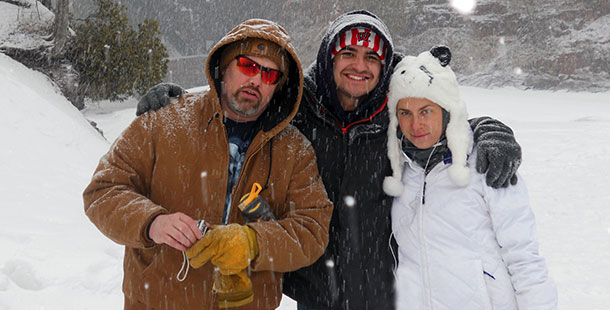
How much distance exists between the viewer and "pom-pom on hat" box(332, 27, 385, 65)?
2.93 meters

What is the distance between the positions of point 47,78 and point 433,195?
38.9ft

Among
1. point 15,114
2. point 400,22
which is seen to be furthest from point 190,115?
point 400,22

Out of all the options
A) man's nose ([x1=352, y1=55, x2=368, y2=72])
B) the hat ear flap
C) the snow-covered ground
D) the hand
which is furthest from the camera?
the snow-covered ground

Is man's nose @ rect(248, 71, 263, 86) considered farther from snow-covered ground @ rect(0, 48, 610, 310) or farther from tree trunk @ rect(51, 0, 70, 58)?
tree trunk @ rect(51, 0, 70, 58)

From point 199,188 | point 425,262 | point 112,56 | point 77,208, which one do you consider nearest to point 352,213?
point 425,262

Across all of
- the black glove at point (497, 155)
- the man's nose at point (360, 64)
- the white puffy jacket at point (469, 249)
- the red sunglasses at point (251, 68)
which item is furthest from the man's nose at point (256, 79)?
Result: the black glove at point (497, 155)

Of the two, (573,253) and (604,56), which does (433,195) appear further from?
(604,56)

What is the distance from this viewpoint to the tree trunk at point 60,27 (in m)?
11.9

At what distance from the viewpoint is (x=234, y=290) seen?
2053mm

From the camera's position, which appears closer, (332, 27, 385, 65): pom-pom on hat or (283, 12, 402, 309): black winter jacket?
(283, 12, 402, 309): black winter jacket

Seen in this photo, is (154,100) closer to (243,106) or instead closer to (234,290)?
(243,106)

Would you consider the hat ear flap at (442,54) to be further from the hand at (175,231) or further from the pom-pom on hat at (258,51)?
the hand at (175,231)

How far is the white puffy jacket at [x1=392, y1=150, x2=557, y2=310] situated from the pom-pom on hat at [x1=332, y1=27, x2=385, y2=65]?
90cm

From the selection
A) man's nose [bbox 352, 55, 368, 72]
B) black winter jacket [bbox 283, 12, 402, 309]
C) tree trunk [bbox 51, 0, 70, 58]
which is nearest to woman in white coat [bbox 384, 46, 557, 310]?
black winter jacket [bbox 283, 12, 402, 309]
